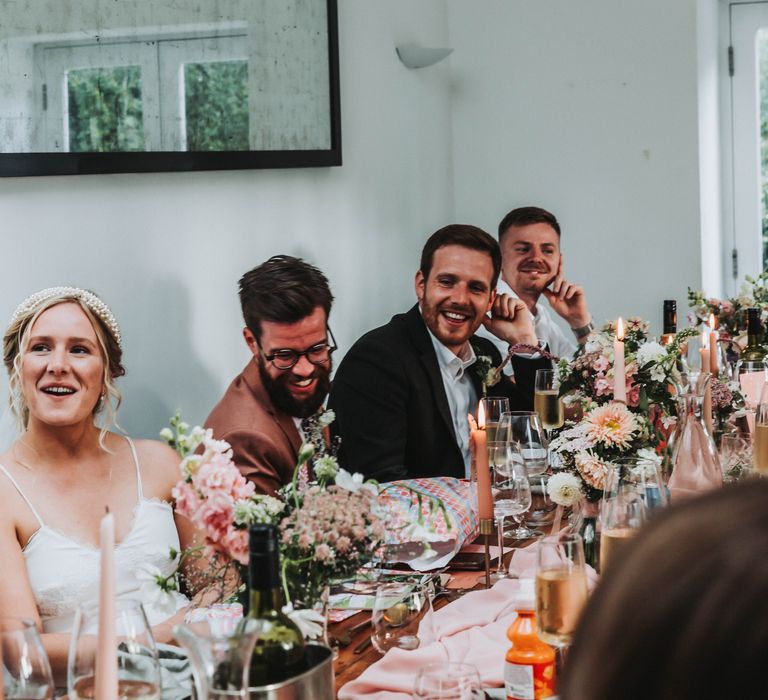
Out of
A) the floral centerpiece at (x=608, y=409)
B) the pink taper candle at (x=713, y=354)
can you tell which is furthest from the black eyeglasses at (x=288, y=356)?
the pink taper candle at (x=713, y=354)

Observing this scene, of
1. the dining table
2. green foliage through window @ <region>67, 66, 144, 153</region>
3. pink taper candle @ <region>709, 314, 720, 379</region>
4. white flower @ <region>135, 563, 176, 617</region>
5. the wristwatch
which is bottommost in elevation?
the dining table

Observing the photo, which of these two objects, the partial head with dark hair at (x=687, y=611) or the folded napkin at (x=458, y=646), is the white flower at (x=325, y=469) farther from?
the partial head with dark hair at (x=687, y=611)

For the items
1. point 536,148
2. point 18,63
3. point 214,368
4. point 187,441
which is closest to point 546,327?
point 536,148

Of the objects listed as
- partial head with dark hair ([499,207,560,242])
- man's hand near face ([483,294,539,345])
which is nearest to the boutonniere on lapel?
man's hand near face ([483,294,539,345])

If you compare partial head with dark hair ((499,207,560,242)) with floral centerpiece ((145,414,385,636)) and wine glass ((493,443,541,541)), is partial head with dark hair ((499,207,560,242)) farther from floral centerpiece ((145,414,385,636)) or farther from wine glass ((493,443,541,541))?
floral centerpiece ((145,414,385,636))

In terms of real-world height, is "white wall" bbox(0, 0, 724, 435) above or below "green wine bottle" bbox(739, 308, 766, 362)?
above

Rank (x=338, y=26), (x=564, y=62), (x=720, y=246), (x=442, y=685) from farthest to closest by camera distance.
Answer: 1. (x=720, y=246)
2. (x=564, y=62)
3. (x=338, y=26)
4. (x=442, y=685)

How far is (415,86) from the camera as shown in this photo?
4023mm

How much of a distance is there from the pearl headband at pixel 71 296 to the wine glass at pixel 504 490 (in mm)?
772

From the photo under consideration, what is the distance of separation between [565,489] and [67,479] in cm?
91

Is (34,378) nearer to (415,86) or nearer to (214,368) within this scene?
(214,368)

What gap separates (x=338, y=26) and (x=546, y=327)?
4.36ft

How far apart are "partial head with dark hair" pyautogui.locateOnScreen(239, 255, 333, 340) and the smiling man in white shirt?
1.44 meters

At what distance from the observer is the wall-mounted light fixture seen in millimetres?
3846
